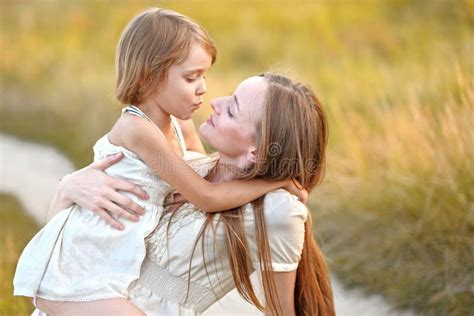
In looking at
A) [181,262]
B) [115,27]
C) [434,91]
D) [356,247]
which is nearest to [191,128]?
[181,262]

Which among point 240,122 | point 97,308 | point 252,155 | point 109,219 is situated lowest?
point 97,308

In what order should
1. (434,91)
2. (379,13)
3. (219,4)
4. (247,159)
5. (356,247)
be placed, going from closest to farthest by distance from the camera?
(247,159)
(356,247)
(434,91)
(379,13)
(219,4)

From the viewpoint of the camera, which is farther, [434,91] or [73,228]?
[434,91]

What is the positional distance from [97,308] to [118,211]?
320 mm

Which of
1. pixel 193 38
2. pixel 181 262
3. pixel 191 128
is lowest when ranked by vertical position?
pixel 181 262

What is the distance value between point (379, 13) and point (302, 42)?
72cm

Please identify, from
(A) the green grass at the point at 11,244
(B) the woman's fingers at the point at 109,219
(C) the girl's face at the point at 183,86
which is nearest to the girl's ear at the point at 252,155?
(C) the girl's face at the point at 183,86

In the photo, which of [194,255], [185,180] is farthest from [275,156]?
[194,255]

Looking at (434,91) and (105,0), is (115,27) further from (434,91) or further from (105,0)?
(434,91)

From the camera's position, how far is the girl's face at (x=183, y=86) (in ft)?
10.1

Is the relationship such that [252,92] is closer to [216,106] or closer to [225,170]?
[216,106]

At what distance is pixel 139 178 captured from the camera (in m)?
3.00

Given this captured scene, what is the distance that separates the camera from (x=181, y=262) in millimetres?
2945

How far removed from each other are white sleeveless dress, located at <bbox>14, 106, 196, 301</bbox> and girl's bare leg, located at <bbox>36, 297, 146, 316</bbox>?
2 cm
